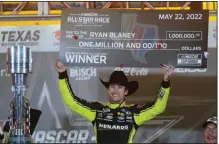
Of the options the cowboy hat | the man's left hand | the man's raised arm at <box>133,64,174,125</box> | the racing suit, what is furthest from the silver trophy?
the cowboy hat

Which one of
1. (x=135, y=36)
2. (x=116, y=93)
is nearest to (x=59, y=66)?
(x=116, y=93)

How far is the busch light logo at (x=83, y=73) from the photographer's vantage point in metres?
2.70

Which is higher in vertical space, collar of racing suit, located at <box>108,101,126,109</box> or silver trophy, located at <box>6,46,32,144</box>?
silver trophy, located at <box>6,46,32,144</box>

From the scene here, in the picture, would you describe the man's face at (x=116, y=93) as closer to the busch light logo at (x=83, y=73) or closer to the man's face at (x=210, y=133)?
the busch light logo at (x=83, y=73)

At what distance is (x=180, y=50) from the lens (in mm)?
2664

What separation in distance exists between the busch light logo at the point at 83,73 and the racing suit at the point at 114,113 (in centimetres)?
6

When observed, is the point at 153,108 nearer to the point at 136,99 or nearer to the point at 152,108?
the point at 152,108

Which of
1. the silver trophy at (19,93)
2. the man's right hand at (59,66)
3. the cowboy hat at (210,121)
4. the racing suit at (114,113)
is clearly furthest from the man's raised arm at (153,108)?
the silver trophy at (19,93)

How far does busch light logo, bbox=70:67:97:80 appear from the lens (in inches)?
106

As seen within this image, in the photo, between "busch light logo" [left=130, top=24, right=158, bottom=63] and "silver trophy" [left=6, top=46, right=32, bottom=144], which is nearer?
"silver trophy" [left=6, top=46, right=32, bottom=144]

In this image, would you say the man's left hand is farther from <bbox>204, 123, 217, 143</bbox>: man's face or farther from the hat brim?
<bbox>204, 123, 217, 143</bbox>: man's face

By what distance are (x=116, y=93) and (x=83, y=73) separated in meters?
0.25

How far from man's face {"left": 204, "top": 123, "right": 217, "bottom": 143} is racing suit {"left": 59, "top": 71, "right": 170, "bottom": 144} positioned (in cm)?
32

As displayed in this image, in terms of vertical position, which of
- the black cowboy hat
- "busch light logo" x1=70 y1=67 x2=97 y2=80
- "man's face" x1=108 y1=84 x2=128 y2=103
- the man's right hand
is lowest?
"man's face" x1=108 y1=84 x2=128 y2=103
